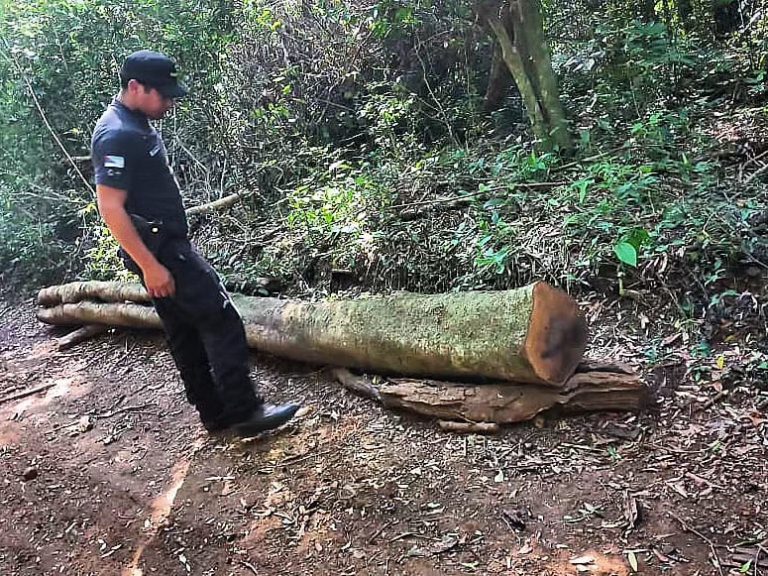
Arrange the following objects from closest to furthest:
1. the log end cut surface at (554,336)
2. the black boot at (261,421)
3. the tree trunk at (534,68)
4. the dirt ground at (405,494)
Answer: the dirt ground at (405,494) < the log end cut surface at (554,336) < the black boot at (261,421) < the tree trunk at (534,68)

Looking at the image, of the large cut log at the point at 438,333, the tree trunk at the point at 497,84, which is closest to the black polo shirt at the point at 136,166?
the large cut log at the point at 438,333

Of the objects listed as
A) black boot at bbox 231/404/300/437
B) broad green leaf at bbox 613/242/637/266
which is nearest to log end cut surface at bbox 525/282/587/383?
broad green leaf at bbox 613/242/637/266

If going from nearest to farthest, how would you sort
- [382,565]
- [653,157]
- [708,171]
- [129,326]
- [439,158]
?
[382,565]
[708,171]
[653,157]
[129,326]
[439,158]

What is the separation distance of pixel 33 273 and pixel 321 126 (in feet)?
12.2

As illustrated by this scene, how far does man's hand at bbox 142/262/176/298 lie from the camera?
124 inches

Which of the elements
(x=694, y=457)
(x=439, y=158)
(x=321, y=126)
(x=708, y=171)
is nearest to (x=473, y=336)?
(x=694, y=457)

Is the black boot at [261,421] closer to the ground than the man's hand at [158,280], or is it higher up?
closer to the ground

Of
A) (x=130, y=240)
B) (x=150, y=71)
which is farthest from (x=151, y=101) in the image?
(x=130, y=240)

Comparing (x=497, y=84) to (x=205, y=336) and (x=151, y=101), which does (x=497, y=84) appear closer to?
(x=151, y=101)

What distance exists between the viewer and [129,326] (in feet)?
17.6

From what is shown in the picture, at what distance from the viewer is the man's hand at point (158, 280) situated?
124 inches

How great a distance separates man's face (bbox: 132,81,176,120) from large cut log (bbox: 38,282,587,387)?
4.92ft

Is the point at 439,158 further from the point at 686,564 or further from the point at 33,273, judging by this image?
the point at 33,273

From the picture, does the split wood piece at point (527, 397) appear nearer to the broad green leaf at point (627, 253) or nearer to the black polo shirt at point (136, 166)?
the broad green leaf at point (627, 253)
